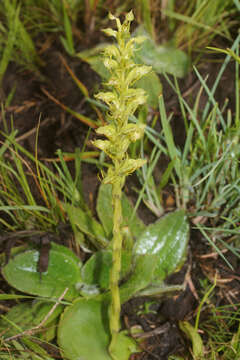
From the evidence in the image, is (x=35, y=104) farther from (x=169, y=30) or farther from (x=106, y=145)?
(x=106, y=145)

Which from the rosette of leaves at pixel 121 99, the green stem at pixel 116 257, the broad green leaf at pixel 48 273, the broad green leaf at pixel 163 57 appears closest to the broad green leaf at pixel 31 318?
the broad green leaf at pixel 48 273

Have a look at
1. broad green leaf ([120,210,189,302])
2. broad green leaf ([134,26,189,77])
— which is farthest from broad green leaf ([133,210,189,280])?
broad green leaf ([134,26,189,77])

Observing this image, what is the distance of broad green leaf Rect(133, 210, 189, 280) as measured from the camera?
1307 mm

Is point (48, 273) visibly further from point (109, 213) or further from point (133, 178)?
point (133, 178)

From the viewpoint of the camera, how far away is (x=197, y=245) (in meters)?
1.43

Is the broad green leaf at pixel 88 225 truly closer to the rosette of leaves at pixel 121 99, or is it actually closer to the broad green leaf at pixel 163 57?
the rosette of leaves at pixel 121 99

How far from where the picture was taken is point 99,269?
129 centimetres

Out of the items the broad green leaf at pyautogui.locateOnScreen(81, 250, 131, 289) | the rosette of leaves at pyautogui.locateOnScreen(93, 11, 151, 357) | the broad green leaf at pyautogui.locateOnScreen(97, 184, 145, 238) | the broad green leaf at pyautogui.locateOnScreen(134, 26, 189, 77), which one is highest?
the rosette of leaves at pyautogui.locateOnScreen(93, 11, 151, 357)

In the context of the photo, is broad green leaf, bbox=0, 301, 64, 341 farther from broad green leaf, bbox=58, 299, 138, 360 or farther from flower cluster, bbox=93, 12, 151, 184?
flower cluster, bbox=93, 12, 151, 184

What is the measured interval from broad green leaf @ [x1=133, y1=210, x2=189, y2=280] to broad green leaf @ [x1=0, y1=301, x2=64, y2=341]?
354mm

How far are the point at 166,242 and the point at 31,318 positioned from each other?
1.74ft

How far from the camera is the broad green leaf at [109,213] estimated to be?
1371 millimetres

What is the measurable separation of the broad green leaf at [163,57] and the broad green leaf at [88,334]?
3.56ft

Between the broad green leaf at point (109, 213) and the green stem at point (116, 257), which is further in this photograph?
the broad green leaf at point (109, 213)
